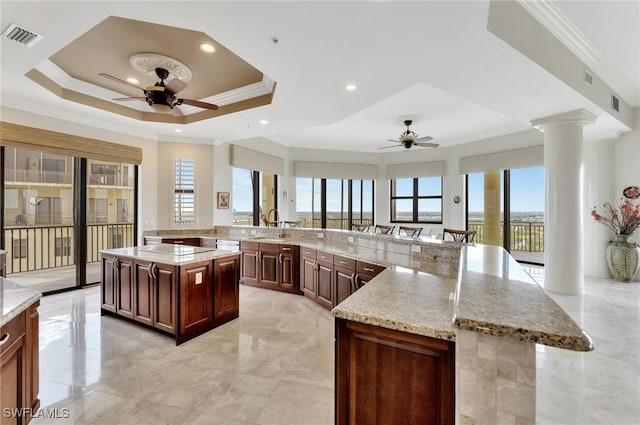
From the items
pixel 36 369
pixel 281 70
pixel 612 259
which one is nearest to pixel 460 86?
pixel 281 70

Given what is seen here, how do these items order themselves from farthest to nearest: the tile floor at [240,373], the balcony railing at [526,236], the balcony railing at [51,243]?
the balcony railing at [526,236], the balcony railing at [51,243], the tile floor at [240,373]

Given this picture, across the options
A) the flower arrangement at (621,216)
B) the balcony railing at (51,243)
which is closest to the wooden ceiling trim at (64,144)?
the balcony railing at (51,243)

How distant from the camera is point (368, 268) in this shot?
3004 millimetres

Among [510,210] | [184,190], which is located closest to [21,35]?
[184,190]

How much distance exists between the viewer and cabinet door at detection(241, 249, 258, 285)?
4.83 m

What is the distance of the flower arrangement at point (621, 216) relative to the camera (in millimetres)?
4781

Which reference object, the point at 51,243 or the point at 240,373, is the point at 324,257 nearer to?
the point at 240,373

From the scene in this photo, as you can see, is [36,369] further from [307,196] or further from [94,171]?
[307,196]

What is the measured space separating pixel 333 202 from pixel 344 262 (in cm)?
486

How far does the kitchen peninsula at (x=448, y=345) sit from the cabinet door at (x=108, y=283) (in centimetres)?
315

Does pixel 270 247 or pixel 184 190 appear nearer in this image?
pixel 270 247

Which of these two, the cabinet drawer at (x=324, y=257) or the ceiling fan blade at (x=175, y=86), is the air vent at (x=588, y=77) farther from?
the ceiling fan blade at (x=175, y=86)

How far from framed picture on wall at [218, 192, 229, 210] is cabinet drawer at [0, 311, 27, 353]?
4.35m

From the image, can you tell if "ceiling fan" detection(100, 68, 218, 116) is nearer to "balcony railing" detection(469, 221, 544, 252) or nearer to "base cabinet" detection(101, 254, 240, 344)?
"base cabinet" detection(101, 254, 240, 344)
